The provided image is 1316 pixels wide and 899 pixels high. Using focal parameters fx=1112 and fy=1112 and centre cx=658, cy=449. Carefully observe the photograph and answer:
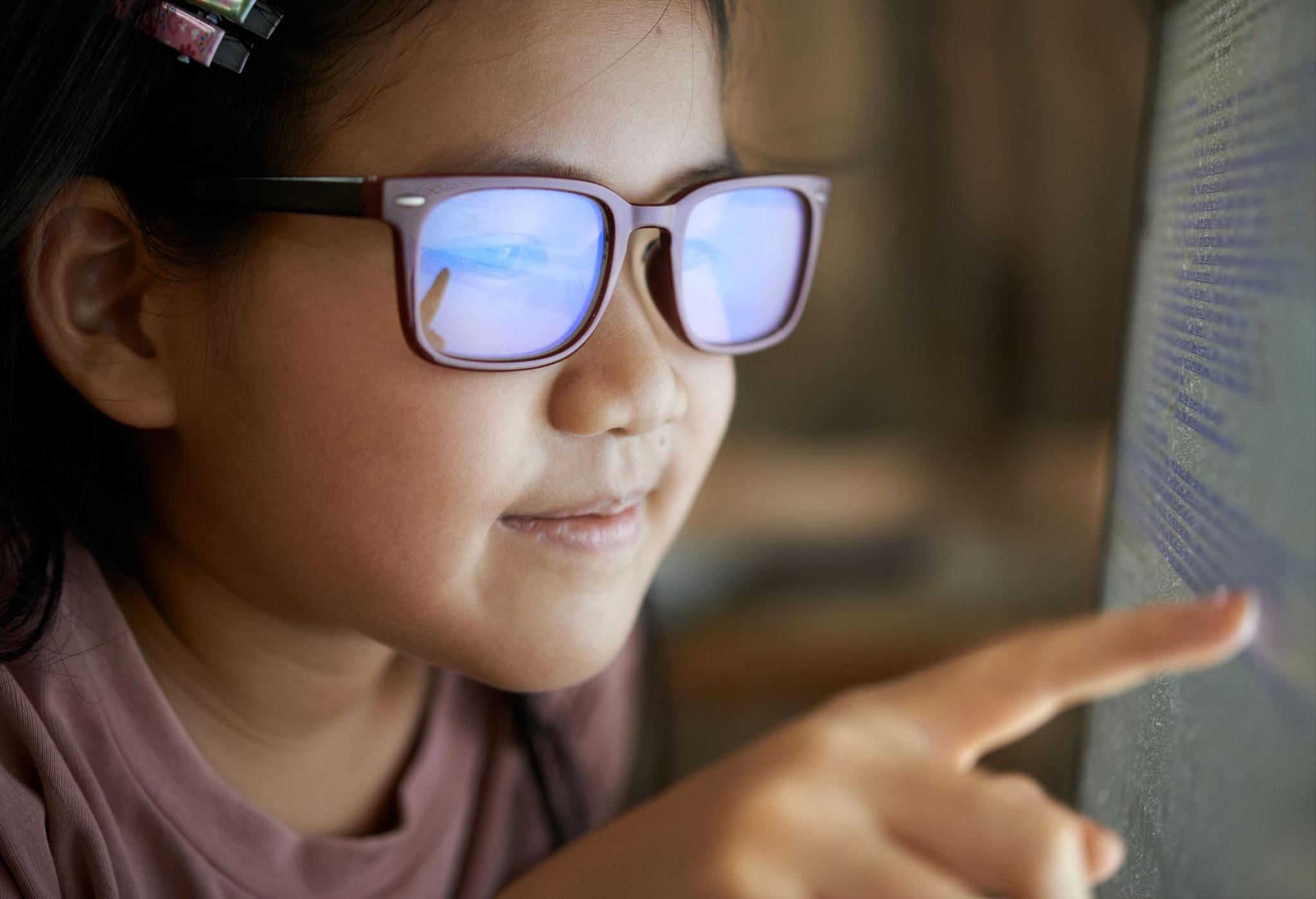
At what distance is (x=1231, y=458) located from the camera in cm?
40

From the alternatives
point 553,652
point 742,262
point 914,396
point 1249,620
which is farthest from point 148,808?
point 914,396

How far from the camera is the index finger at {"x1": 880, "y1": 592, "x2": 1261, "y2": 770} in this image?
0.38 metres

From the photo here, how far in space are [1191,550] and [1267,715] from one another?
0.08m

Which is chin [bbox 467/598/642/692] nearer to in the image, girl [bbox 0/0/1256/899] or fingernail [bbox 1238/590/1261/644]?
girl [bbox 0/0/1256/899]

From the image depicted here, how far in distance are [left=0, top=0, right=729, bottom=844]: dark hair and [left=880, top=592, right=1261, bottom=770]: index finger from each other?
401 mm

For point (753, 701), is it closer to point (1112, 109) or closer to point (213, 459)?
point (1112, 109)

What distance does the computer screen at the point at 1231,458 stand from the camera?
35 cm

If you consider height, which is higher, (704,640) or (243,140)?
(243,140)

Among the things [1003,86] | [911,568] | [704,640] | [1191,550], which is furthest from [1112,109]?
[1191,550]

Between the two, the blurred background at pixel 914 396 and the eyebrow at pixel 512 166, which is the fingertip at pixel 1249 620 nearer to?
the eyebrow at pixel 512 166

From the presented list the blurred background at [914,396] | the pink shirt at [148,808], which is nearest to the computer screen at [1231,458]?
the pink shirt at [148,808]

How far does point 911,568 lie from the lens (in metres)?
1.51

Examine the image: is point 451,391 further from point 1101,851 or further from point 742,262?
point 1101,851

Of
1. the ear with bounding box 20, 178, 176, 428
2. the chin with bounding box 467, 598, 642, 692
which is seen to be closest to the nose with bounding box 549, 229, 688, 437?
the chin with bounding box 467, 598, 642, 692
